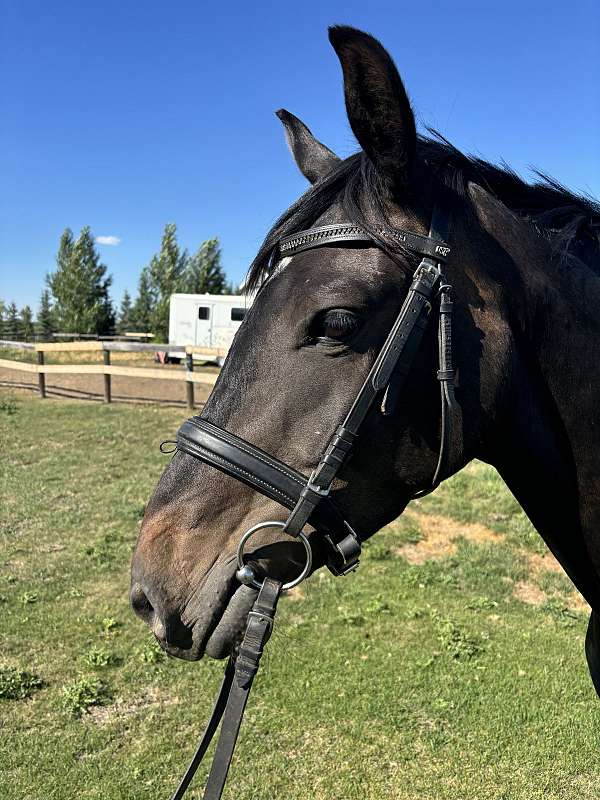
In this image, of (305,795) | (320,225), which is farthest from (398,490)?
(305,795)

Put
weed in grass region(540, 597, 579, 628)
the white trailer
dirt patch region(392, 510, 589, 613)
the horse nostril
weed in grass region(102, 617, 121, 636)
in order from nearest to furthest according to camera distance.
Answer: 1. the horse nostril
2. weed in grass region(102, 617, 121, 636)
3. weed in grass region(540, 597, 579, 628)
4. dirt patch region(392, 510, 589, 613)
5. the white trailer

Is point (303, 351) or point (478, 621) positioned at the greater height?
point (303, 351)

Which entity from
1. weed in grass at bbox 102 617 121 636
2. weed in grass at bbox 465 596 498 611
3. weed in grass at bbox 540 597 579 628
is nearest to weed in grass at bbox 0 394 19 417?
weed in grass at bbox 102 617 121 636

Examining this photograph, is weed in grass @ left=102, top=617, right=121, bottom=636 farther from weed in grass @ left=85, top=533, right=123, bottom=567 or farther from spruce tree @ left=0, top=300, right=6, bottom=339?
spruce tree @ left=0, top=300, right=6, bottom=339

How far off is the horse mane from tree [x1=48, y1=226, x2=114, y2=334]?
4609 cm

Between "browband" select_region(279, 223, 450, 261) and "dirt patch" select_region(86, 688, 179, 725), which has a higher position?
"browband" select_region(279, 223, 450, 261)

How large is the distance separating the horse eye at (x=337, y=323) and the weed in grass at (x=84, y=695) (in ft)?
11.4

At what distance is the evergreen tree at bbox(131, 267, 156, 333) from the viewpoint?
48.2m

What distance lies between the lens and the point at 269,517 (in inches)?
57.5

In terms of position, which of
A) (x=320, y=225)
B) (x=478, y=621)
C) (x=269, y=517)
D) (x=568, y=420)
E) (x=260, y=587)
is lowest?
(x=478, y=621)

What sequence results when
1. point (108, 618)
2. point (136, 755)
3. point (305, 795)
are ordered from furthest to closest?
1. point (108, 618)
2. point (136, 755)
3. point (305, 795)

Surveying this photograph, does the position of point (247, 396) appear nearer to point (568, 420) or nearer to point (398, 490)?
point (398, 490)

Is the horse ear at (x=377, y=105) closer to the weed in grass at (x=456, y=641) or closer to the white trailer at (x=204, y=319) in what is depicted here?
the weed in grass at (x=456, y=641)

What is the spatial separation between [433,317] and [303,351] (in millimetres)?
367
